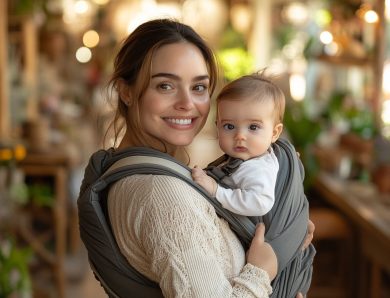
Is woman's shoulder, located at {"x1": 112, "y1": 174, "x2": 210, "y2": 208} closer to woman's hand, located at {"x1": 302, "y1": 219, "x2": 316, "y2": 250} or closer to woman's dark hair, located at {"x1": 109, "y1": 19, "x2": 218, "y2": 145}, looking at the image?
woman's dark hair, located at {"x1": 109, "y1": 19, "x2": 218, "y2": 145}

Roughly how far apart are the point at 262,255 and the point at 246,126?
26 centimetres

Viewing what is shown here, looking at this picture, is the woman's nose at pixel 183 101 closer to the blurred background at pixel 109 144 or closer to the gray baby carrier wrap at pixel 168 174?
the gray baby carrier wrap at pixel 168 174

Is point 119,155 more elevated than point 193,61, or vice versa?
point 193,61

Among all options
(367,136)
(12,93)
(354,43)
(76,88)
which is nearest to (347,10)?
(354,43)

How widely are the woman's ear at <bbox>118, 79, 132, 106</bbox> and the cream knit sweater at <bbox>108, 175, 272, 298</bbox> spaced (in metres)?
0.23

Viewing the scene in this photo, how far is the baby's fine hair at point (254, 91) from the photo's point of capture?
153cm

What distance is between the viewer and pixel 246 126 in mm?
1539

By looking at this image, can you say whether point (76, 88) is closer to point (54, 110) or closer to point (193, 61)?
point (54, 110)

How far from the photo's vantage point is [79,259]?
6207mm

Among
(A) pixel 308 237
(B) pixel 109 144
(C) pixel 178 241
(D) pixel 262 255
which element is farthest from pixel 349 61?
(C) pixel 178 241

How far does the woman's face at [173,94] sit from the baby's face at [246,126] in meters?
0.07

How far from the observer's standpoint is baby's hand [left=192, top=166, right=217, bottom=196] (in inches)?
58.5

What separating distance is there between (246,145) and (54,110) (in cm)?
591

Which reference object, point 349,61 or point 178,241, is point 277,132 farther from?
point 349,61
